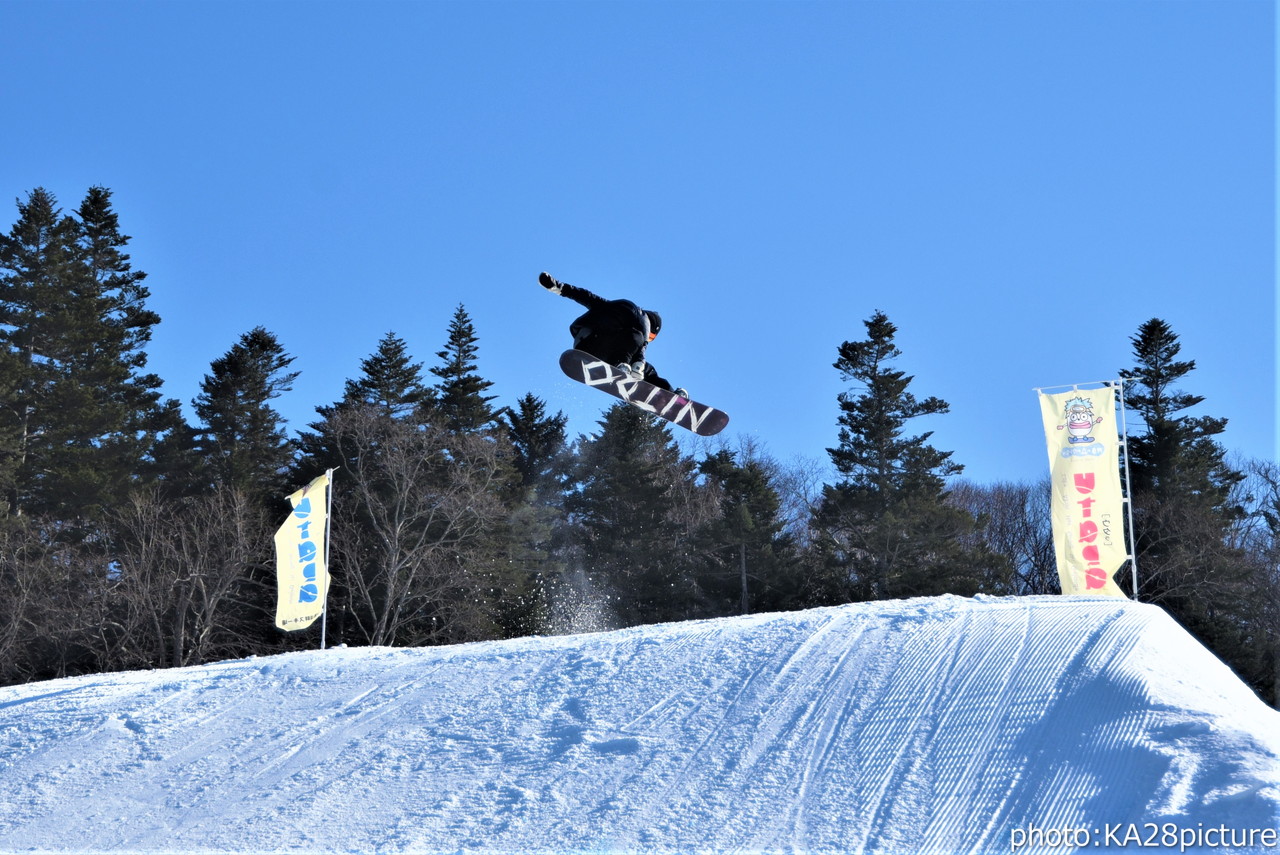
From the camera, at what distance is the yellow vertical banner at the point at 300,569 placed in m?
19.9

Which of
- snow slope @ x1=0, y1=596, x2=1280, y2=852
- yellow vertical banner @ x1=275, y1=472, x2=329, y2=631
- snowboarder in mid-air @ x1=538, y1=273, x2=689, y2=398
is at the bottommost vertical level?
snow slope @ x1=0, y1=596, x2=1280, y2=852

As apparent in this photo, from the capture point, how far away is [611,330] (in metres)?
12.1

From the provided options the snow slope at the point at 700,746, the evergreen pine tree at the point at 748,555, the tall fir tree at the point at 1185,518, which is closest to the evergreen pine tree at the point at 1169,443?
Answer: the tall fir tree at the point at 1185,518

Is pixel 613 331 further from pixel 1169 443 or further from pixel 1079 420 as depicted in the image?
pixel 1169 443

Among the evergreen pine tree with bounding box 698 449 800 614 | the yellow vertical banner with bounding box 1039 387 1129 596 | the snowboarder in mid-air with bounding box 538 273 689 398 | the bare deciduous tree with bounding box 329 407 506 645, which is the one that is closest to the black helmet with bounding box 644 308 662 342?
A: the snowboarder in mid-air with bounding box 538 273 689 398

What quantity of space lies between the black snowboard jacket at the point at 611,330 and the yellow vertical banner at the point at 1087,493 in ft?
28.0

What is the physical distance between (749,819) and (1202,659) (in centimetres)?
581

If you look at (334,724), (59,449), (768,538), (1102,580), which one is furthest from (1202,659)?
(59,449)

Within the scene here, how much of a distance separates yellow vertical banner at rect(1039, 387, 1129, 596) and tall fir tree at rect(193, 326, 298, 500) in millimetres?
23314

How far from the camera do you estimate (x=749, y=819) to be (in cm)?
883

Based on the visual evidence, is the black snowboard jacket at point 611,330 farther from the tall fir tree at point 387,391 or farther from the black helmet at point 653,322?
the tall fir tree at point 387,391

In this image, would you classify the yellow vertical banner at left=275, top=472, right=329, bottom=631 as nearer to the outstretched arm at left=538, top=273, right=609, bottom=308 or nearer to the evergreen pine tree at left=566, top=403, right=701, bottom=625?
the outstretched arm at left=538, top=273, right=609, bottom=308

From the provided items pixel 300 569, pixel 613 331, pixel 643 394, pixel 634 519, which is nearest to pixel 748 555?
pixel 634 519

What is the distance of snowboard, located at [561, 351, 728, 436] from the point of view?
12.3 m
